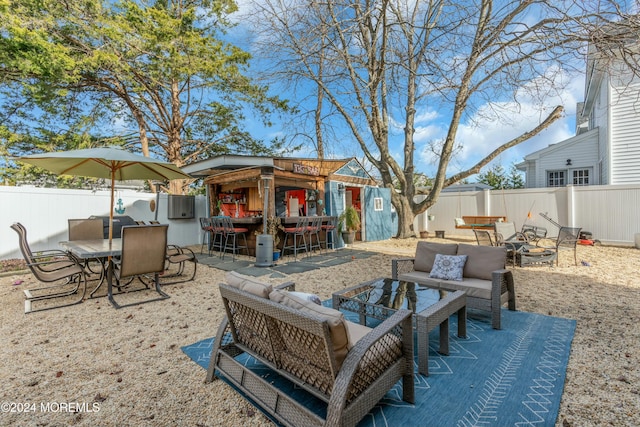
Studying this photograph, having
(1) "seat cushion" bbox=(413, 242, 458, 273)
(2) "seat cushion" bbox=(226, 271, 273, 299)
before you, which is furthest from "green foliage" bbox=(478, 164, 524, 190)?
(2) "seat cushion" bbox=(226, 271, 273, 299)

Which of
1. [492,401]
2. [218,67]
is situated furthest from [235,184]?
[492,401]

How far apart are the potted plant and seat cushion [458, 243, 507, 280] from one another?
607cm

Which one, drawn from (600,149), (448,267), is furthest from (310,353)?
(600,149)

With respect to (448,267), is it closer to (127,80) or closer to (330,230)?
(330,230)

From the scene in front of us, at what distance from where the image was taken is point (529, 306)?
154 inches

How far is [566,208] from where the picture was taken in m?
9.84

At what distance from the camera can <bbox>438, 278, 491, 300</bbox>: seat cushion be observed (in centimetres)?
330

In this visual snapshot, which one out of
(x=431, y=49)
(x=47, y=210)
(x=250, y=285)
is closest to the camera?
(x=250, y=285)

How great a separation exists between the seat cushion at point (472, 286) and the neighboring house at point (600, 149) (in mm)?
6794

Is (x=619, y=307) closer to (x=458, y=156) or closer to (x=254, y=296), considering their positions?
(x=254, y=296)

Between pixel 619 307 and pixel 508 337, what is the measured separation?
2.07 m

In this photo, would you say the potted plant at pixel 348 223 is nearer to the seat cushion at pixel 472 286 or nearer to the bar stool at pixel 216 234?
the bar stool at pixel 216 234

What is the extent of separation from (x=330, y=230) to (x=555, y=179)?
32.8 feet

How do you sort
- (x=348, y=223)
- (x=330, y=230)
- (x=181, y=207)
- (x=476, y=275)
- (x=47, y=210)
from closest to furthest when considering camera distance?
(x=476, y=275), (x=47, y=210), (x=330, y=230), (x=348, y=223), (x=181, y=207)
